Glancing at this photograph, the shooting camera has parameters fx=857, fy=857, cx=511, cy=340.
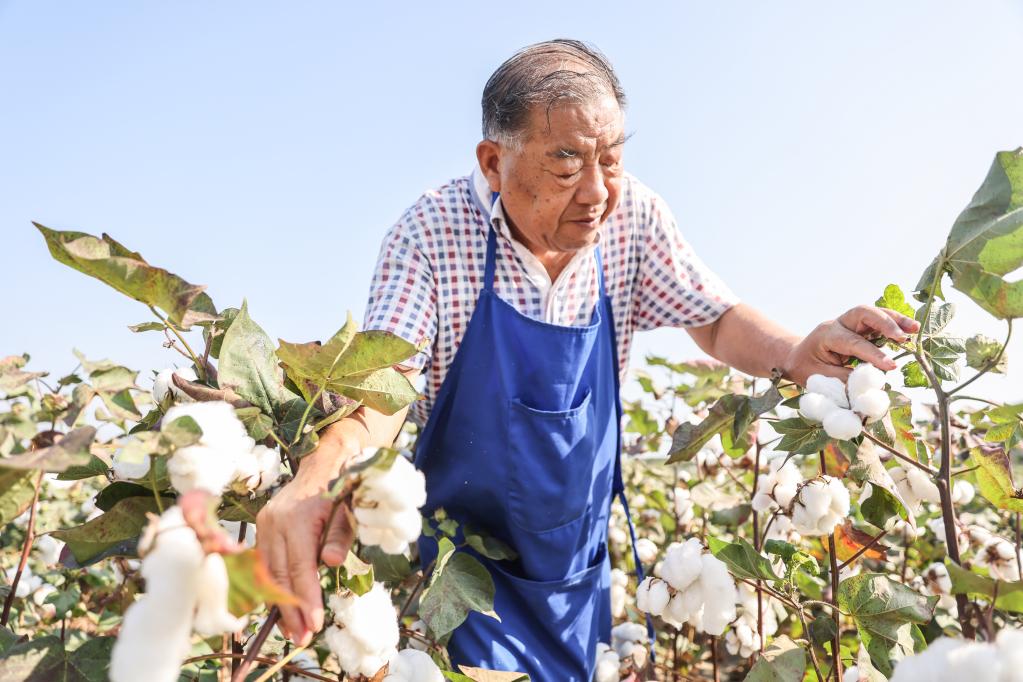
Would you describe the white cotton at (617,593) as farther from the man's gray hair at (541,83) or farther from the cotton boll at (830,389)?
the cotton boll at (830,389)

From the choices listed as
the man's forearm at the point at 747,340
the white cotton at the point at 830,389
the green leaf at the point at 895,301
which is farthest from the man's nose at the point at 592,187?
the white cotton at the point at 830,389

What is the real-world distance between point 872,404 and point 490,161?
3.55 ft

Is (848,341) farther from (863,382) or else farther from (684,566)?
(684,566)

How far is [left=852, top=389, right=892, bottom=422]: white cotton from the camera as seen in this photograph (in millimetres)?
1055

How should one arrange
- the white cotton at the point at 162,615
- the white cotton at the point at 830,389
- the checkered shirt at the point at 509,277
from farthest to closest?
the checkered shirt at the point at 509,277 < the white cotton at the point at 830,389 < the white cotton at the point at 162,615

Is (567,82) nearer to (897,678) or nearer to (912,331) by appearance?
(912,331)

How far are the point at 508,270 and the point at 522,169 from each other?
0.29m

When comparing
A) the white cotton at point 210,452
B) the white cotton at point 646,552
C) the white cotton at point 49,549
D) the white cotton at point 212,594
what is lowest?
the white cotton at point 49,549

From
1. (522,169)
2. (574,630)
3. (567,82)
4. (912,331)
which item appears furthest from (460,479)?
(912,331)

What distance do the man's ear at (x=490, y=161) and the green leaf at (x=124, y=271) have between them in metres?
0.97

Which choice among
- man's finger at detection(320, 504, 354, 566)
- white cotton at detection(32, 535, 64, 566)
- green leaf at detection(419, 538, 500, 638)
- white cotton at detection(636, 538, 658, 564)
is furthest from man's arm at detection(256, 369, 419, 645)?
white cotton at detection(32, 535, 64, 566)

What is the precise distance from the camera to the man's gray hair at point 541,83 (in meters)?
1.74

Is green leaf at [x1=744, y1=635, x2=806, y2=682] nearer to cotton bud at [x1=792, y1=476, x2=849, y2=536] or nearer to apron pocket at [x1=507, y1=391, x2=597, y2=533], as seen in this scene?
cotton bud at [x1=792, y1=476, x2=849, y2=536]

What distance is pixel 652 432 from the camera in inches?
105
